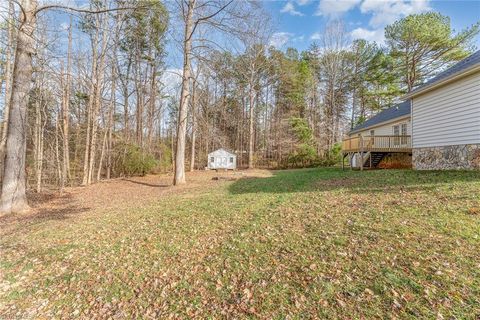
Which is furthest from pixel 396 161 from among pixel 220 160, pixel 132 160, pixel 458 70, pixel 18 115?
pixel 18 115

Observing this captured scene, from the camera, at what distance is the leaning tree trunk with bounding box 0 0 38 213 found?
642 cm

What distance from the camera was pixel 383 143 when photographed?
1397 cm

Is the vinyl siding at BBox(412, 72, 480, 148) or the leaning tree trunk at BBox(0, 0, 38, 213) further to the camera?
the vinyl siding at BBox(412, 72, 480, 148)

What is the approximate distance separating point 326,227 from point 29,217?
7.44m

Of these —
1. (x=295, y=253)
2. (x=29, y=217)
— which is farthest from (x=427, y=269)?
(x=29, y=217)

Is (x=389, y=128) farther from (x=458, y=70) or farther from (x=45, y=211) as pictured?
(x=45, y=211)

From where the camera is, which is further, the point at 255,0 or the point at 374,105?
the point at 374,105

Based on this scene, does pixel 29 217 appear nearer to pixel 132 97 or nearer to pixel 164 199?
pixel 164 199

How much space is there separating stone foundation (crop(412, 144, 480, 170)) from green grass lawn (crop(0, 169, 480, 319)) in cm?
→ 312

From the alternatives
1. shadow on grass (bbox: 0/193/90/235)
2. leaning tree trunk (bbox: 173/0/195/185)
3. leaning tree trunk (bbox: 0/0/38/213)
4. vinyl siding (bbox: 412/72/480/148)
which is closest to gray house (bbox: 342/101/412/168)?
vinyl siding (bbox: 412/72/480/148)

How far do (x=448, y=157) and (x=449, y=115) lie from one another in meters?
1.59

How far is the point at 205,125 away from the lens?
12867mm

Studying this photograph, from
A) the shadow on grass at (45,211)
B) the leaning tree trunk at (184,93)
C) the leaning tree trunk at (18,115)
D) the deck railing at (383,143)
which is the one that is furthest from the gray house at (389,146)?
the leaning tree trunk at (18,115)

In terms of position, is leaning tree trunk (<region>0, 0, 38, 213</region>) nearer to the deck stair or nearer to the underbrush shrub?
the underbrush shrub
